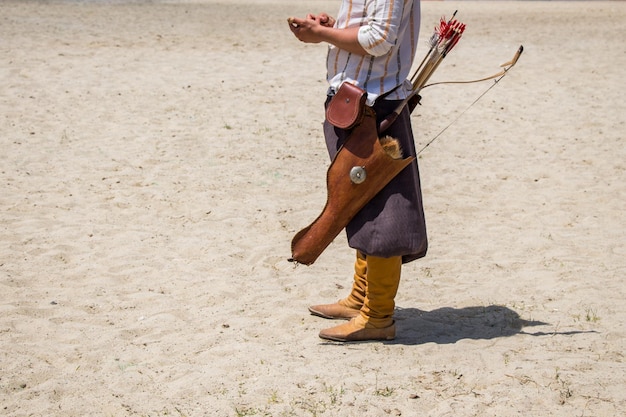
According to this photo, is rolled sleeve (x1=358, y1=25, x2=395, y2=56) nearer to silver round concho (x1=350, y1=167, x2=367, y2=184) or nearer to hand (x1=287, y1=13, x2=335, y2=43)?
hand (x1=287, y1=13, x2=335, y2=43)

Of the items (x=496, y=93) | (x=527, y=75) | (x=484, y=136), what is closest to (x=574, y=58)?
(x=527, y=75)

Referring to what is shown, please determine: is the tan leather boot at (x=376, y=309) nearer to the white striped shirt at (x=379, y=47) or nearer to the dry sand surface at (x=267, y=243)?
the dry sand surface at (x=267, y=243)

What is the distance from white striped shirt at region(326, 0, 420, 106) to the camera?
3.81 m

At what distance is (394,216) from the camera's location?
13.1ft

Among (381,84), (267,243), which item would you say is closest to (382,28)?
(381,84)

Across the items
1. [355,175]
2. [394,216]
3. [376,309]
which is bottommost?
[376,309]

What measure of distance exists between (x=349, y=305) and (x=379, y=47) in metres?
1.46

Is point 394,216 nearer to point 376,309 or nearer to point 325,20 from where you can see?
point 376,309

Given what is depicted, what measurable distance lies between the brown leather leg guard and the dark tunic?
0.16 feet

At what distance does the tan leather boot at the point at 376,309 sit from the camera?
4.17 meters

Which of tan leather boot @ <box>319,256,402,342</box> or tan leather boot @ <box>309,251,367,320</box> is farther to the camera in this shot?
tan leather boot @ <box>309,251,367,320</box>

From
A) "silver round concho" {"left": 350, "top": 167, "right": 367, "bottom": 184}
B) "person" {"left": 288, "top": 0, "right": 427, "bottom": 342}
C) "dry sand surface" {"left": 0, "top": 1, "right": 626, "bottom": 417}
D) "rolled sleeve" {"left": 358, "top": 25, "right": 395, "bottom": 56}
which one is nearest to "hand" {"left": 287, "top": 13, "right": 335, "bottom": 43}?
"person" {"left": 288, "top": 0, "right": 427, "bottom": 342}

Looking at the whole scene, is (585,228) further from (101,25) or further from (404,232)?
(101,25)

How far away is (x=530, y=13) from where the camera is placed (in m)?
18.0
